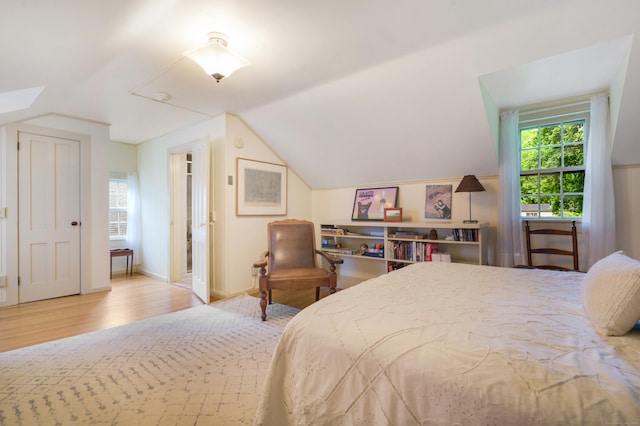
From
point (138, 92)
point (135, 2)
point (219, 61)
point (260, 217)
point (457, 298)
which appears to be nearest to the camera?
point (457, 298)

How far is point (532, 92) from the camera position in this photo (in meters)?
2.79

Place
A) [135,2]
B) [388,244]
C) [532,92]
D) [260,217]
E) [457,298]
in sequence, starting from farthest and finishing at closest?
1. [260,217]
2. [388,244]
3. [532,92]
4. [135,2]
5. [457,298]

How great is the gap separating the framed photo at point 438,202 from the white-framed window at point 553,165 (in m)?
0.76

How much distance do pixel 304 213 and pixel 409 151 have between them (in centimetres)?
204

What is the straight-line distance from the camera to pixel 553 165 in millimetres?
3078

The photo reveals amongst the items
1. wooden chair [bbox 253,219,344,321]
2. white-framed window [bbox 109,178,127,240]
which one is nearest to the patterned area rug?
wooden chair [bbox 253,219,344,321]

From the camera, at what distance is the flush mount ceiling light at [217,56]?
2092 mm

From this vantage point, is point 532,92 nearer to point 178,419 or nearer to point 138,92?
point 178,419

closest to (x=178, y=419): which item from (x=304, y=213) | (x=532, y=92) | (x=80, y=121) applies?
(x=304, y=213)

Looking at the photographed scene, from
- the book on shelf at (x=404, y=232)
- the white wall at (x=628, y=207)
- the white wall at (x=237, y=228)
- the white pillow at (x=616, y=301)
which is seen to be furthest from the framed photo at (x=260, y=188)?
the white wall at (x=628, y=207)

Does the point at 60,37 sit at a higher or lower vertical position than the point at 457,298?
higher

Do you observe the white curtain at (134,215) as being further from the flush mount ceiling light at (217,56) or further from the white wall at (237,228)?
the flush mount ceiling light at (217,56)

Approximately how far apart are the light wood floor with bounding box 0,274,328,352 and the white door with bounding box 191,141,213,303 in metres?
0.25

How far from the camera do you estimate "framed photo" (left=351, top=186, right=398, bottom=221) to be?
3936 millimetres
